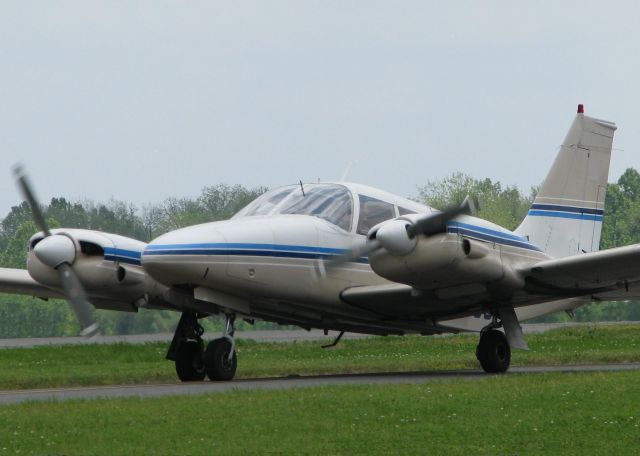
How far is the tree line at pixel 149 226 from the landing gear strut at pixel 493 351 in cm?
227

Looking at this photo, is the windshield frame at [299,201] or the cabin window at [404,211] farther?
the cabin window at [404,211]

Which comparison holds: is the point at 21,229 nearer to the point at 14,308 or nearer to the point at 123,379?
the point at 14,308

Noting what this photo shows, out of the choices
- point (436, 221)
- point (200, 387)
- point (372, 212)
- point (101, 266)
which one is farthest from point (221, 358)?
point (436, 221)

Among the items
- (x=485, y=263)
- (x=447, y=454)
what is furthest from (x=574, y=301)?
(x=447, y=454)

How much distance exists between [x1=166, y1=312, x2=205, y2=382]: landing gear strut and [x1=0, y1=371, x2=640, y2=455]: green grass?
4.33 meters

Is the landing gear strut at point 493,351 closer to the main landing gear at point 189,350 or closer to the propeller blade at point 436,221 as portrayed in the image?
the propeller blade at point 436,221

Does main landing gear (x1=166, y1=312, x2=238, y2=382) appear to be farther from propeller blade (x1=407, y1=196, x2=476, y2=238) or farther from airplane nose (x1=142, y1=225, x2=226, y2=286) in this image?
propeller blade (x1=407, y1=196, x2=476, y2=238)

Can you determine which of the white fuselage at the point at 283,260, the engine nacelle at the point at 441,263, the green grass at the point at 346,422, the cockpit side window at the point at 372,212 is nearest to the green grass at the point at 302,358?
the white fuselage at the point at 283,260

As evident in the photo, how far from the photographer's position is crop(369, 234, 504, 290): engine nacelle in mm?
18797

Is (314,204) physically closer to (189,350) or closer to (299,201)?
(299,201)

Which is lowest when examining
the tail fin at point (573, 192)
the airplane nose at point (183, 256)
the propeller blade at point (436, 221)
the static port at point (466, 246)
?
the airplane nose at point (183, 256)

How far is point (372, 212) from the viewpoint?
68.1 feet

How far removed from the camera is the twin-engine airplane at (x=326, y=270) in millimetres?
18875

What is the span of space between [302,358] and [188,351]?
10041mm
